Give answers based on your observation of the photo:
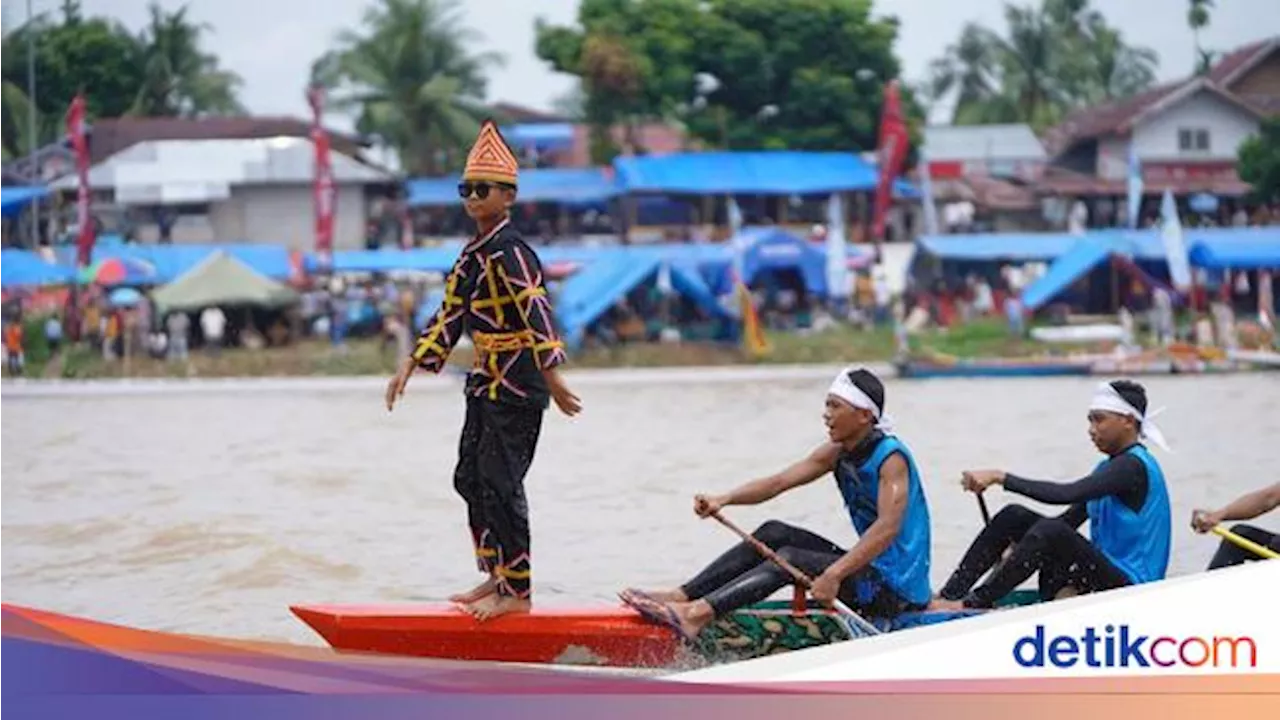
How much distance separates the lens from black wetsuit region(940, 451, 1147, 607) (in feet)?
17.3

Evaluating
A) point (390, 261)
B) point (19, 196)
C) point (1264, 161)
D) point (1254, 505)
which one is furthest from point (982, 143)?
point (1254, 505)

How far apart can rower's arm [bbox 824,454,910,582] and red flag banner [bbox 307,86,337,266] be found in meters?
22.1

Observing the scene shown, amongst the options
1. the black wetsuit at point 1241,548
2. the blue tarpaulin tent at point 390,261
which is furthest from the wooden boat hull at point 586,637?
the blue tarpaulin tent at point 390,261

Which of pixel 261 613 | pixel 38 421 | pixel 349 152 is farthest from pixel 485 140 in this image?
pixel 349 152

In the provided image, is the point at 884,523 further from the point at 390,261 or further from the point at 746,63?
the point at 746,63

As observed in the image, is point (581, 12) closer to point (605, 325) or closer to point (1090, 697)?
point (605, 325)

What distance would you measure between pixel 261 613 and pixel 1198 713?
12.9ft

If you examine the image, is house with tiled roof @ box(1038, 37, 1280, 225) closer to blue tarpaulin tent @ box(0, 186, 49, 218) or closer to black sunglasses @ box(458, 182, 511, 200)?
blue tarpaulin tent @ box(0, 186, 49, 218)

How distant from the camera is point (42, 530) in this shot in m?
9.98

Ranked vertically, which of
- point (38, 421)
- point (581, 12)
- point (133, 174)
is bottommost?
point (38, 421)

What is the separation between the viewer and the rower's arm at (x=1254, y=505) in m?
5.43

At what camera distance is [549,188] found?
3297 centimetres

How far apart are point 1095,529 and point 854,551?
0.75 metres

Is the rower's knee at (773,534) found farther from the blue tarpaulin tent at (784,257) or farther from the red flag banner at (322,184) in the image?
the blue tarpaulin tent at (784,257)
